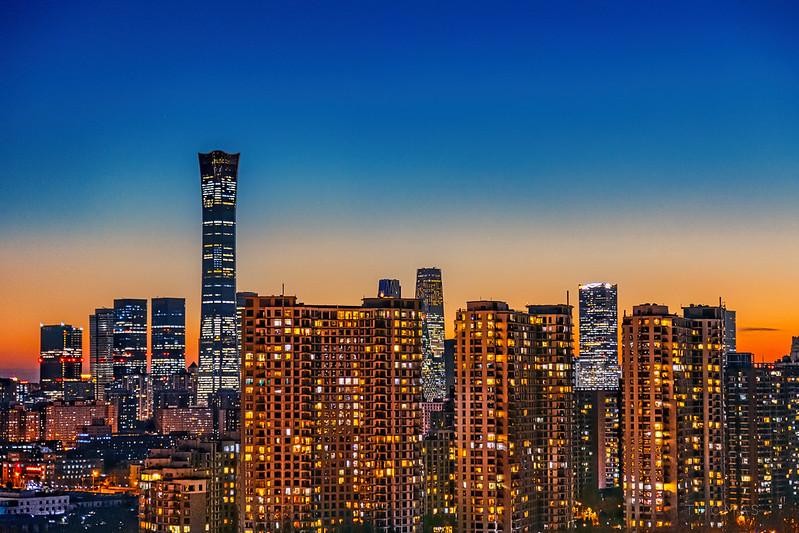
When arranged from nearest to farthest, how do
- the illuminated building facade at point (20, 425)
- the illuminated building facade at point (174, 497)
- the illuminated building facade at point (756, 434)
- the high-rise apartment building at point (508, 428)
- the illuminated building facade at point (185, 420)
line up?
the illuminated building facade at point (174, 497), the high-rise apartment building at point (508, 428), the illuminated building facade at point (756, 434), the illuminated building facade at point (185, 420), the illuminated building facade at point (20, 425)

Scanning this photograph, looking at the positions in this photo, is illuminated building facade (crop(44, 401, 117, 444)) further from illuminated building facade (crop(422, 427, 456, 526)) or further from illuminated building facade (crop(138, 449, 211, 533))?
illuminated building facade (crop(138, 449, 211, 533))

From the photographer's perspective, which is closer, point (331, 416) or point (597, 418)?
point (331, 416)

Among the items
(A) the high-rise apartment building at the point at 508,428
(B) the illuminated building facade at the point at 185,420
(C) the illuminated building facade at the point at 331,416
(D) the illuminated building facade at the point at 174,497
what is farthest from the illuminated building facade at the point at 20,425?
(A) the high-rise apartment building at the point at 508,428

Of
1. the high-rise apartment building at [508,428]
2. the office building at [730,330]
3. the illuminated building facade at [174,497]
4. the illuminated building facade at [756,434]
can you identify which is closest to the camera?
the illuminated building facade at [174,497]

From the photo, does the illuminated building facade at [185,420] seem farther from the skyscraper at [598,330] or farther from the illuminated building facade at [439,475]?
the illuminated building facade at [439,475]

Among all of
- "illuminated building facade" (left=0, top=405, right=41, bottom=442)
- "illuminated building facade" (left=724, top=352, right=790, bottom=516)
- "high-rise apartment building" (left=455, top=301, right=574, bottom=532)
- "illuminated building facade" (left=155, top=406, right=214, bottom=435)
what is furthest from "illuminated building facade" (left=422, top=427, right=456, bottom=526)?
"illuminated building facade" (left=0, top=405, right=41, bottom=442)

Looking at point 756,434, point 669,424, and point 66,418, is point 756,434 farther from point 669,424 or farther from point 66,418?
point 66,418

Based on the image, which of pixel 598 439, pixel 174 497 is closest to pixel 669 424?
pixel 598 439
